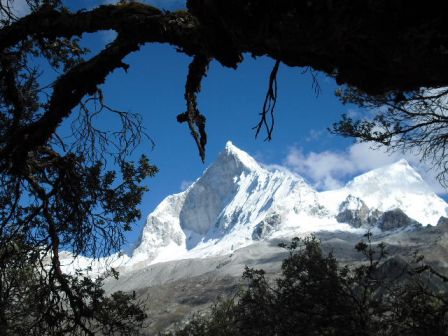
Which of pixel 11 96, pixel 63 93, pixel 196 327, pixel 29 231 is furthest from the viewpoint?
pixel 196 327

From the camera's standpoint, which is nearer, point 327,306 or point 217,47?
point 217,47

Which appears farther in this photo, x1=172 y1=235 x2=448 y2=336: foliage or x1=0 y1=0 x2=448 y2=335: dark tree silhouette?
x1=172 y1=235 x2=448 y2=336: foliage

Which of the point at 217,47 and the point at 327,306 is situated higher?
the point at 217,47

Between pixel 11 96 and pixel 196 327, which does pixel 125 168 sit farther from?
pixel 196 327

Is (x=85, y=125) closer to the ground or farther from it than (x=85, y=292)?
farther from it

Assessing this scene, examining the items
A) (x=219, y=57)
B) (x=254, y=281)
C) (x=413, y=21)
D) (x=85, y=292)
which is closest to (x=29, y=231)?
(x=85, y=292)

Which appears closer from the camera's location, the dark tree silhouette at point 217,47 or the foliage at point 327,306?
the dark tree silhouette at point 217,47

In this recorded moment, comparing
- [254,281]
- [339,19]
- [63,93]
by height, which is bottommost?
[254,281]

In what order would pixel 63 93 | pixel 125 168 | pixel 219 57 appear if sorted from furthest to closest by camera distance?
pixel 125 168 < pixel 63 93 < pixel 219 57

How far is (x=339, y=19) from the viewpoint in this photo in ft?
7.90

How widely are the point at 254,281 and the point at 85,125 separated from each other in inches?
413

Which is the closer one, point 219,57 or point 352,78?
point 352,78

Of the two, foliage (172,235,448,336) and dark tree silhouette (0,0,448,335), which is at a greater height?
dark tree silhouette (0,0,448,335)

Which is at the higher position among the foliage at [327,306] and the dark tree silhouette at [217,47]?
the dark tree silhouette at [217,47]
